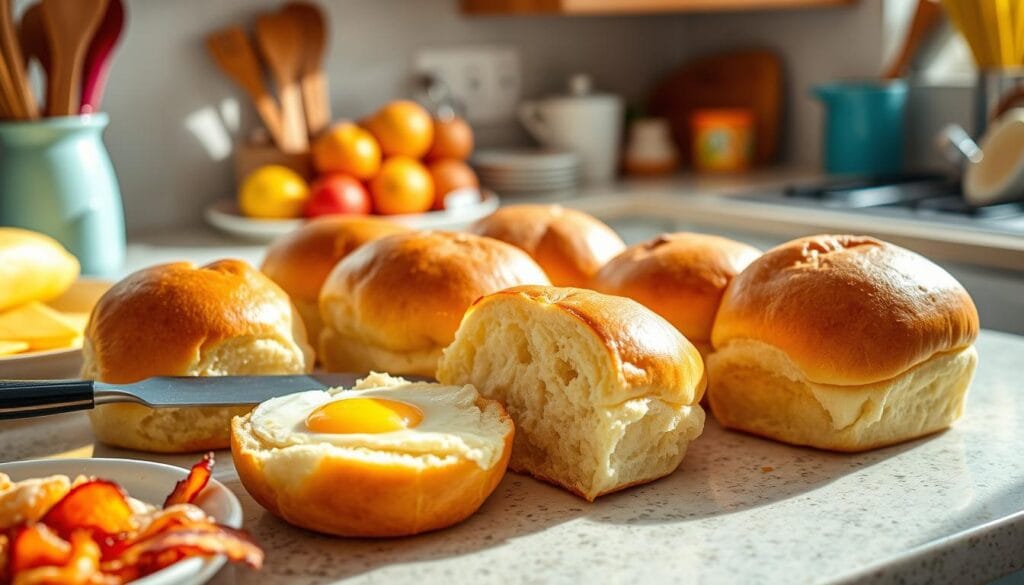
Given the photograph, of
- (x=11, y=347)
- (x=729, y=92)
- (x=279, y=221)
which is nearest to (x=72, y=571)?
(x=11, y=347)

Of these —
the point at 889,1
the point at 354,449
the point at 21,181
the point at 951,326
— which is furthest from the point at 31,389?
the point at 889,1

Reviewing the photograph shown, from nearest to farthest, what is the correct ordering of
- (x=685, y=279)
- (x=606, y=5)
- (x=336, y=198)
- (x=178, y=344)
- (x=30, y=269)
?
(x=178, y=344), (x=685, y=279), (x=30, y=269), (x=336, y=198), (x=606, y=5)

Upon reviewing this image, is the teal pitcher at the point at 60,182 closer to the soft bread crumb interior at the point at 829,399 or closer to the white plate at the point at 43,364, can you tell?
the white plate at the point at 43,364

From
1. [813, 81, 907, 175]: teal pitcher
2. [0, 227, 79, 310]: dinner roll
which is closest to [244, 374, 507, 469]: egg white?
[0, 227, 79, 310]: dinner roll

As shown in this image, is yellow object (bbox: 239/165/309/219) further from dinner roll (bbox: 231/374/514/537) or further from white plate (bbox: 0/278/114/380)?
dinner roll (bbox: 231/374/514/537)

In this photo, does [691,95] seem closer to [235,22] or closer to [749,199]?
[749,199]

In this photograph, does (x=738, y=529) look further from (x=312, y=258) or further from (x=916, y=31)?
(x=916, y=31)

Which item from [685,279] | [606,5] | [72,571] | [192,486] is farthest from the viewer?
[606,5]
